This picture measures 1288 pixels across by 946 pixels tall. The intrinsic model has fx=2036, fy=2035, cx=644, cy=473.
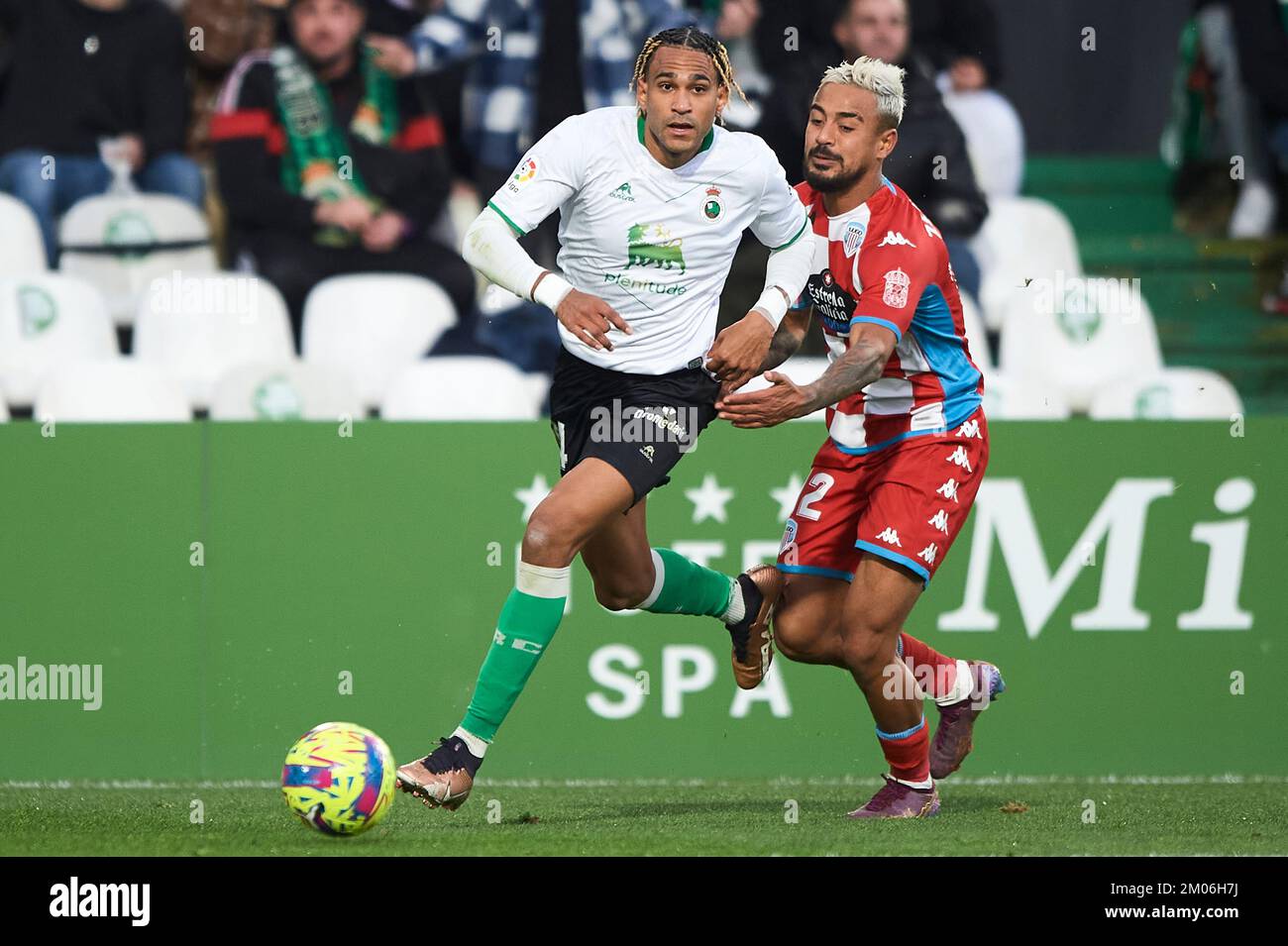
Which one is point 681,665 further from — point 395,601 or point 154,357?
point 154,357

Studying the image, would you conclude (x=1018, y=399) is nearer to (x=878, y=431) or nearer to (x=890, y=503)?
(x=878, y=431)

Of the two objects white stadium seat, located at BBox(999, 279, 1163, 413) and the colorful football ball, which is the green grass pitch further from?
white stadium seat, located at BBox(999, 279, 1163, 413)

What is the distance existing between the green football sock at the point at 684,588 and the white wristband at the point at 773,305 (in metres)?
0.86

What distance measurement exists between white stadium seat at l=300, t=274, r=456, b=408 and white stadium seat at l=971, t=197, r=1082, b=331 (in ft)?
8.80

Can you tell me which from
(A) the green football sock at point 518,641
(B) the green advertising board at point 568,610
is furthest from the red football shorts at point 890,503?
(B) the green advertising board at point 568,610

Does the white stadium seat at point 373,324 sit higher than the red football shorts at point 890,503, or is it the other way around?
the white stadium seat at point 373,324

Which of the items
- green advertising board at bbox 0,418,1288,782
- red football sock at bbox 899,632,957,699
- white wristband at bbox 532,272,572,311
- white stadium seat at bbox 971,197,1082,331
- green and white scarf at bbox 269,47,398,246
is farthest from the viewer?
white stadium seat at bbox 971,197,1082,331

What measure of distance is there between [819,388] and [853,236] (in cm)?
73

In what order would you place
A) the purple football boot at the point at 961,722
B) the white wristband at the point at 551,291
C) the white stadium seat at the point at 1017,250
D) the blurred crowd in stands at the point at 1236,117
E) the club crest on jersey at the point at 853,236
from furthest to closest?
1. the blurred crowd in stands at the point at 1236,117
2. the white stadium seat at the point at 1017,250
3. the purple football boot at the point at 961,722
4. the club crest on jersey at the point at 853,236
5. the white wristband at the point at 551,291

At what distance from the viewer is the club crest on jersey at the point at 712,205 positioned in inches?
256

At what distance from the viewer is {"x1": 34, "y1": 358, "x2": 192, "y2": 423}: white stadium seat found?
9062 millimetres

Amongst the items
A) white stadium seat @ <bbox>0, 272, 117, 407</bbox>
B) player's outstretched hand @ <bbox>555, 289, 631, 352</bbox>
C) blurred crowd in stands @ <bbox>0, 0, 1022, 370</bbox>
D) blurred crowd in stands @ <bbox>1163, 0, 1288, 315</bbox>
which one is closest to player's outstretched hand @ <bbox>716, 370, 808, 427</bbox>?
player's outstretched hand @ <bbox>555, 289, 631, 352</bbox>

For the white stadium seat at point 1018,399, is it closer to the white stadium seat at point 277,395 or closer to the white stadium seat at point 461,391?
the white stadium seat at point 461,391

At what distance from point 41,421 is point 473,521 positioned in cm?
181
